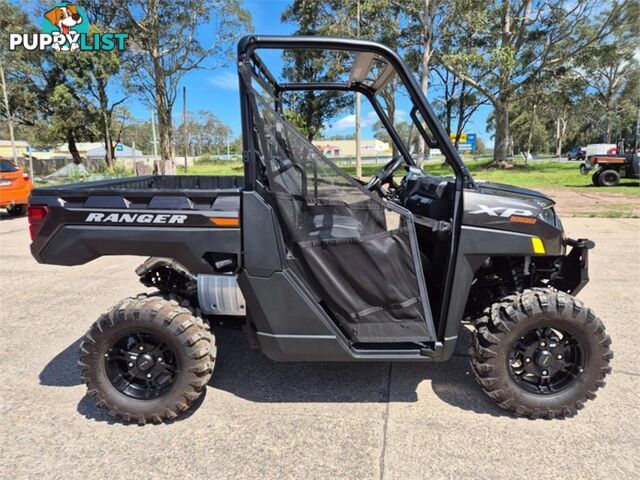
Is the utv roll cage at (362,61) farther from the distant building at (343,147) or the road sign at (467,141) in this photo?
the road sign at (467,141)

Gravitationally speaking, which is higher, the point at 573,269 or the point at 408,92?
the point at 408,92

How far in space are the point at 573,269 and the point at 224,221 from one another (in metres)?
2.40

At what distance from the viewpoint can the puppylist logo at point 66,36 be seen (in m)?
23.1

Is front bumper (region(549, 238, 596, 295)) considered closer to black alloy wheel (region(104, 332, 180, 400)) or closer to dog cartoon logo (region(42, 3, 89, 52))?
black alloy wheel (region(104, 332, 180, 400))

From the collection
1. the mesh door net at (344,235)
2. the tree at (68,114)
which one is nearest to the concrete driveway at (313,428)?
the mesh door net at (344,235)

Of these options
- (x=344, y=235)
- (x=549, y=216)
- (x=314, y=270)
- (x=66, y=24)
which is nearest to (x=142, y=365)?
(x=314, y=270)

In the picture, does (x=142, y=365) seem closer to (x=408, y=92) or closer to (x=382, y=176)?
(x=382, y=176)

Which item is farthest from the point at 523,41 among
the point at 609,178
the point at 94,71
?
the point at 94,71

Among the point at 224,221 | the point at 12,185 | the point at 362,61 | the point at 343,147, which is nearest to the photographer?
the point at 224,221

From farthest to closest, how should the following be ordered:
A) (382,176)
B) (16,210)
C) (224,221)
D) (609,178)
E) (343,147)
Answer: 1. (343,147)
2. (609,178)
3. (16,210)
4. (382,176)
5. (224,221)

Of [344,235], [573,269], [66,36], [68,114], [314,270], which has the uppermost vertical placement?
[66,36]

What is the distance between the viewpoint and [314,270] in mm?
2523

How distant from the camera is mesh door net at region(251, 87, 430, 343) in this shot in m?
2.48

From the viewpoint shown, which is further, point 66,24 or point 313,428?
point 66,24
